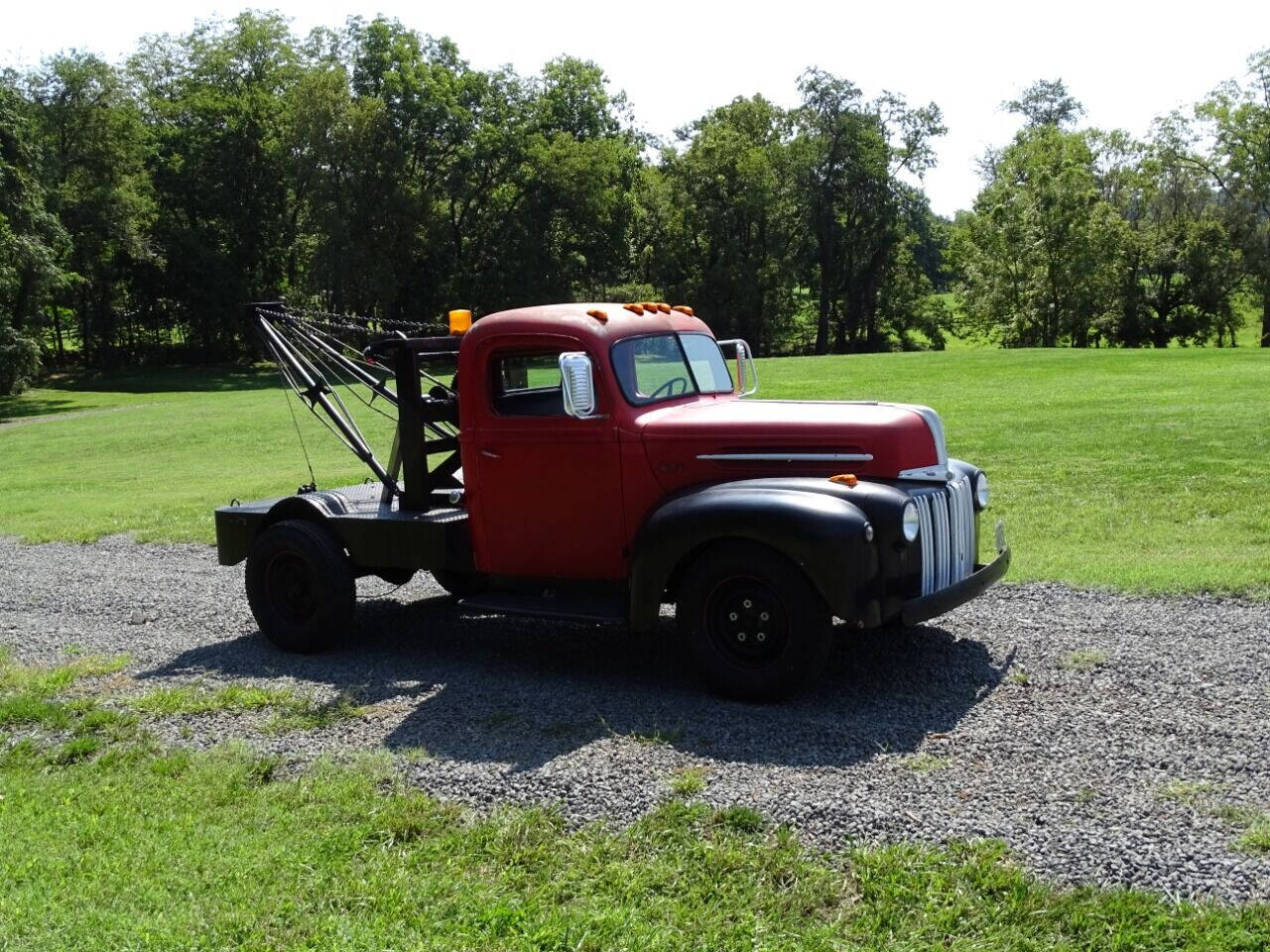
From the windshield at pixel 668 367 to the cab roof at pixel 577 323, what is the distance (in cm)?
8

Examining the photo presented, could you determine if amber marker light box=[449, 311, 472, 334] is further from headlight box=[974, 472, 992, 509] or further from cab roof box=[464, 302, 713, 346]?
headlight box=[974, 472, 992, 509]

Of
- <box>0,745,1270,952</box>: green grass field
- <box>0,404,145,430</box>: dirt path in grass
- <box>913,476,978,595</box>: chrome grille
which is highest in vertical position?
<box>0,404,145,430</box>: dirt path in grass

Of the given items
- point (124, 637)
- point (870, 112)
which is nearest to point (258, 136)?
point (870, 112)

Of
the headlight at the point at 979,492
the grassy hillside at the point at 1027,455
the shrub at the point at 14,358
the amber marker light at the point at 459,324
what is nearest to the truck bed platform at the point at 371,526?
the amber marker light at the point at 459,324

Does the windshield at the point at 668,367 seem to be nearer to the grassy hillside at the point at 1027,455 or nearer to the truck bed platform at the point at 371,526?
the truck bed platform at the point at 371,526

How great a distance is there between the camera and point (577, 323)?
7.59m

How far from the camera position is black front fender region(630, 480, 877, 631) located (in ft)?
20.9

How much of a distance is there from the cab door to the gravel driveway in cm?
79

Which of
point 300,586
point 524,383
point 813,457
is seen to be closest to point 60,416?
point 300,586

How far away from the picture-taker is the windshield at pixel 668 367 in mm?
7590

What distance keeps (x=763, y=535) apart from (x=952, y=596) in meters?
1.27

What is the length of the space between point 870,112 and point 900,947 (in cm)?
6768

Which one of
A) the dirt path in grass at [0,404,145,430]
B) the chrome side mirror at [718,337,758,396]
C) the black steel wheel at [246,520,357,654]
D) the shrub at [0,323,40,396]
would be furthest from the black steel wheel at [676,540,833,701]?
the shrub at [0,323,40,396]

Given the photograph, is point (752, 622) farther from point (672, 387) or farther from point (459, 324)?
point (459, 324)
